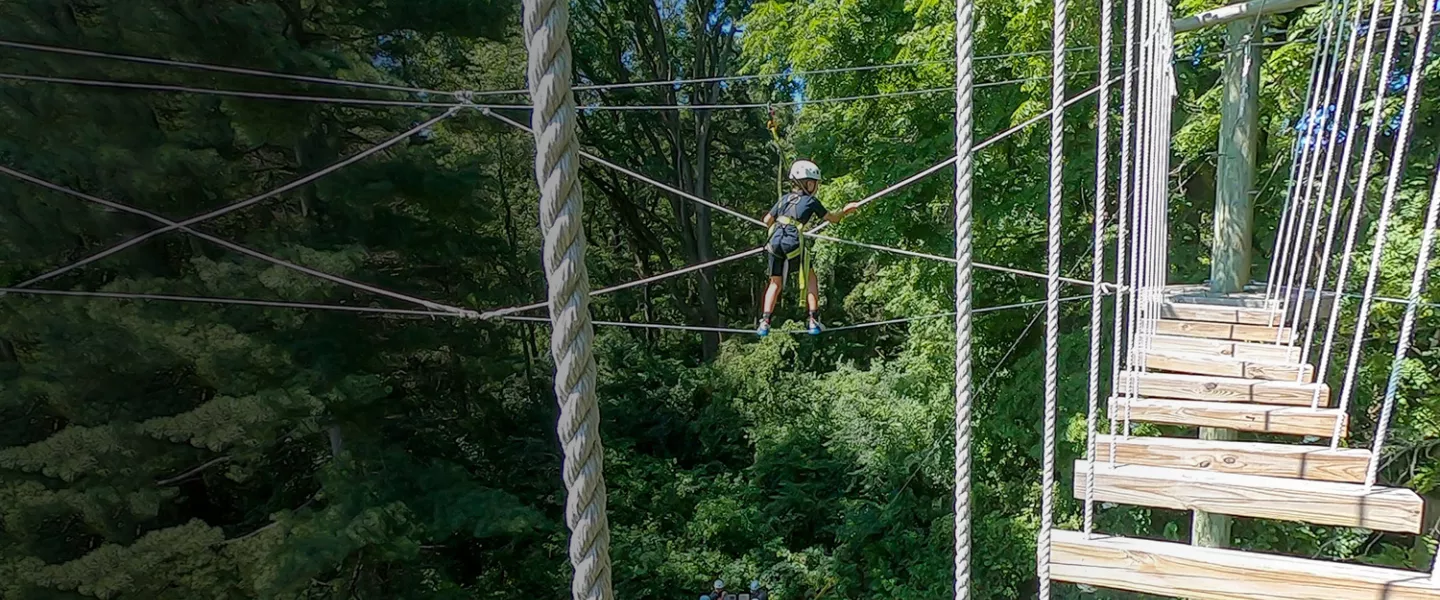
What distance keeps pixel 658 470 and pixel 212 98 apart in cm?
395

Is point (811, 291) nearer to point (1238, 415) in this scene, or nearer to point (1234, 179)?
point (1234, 179)

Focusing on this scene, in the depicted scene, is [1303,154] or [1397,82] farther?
[1397,82]

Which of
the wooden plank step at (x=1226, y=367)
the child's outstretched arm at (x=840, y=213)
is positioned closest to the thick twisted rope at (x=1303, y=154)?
the wooden plank step at (x=1226, y=367)

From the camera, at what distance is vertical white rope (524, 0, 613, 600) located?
0.51m

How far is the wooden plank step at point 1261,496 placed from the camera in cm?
113

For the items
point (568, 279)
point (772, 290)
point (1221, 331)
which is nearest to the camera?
point (568, 279)

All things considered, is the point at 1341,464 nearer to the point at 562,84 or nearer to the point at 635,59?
the point at 562,84

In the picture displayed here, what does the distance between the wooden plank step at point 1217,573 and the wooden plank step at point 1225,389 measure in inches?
24.1

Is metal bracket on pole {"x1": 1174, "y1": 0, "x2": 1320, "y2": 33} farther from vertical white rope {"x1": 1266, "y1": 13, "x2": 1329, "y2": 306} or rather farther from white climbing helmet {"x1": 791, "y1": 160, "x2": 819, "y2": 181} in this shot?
white climbing helmet {"x1": 791, "y1": 160, "x2": 819, "y2": 181}

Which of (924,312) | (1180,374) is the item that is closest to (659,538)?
(924,312)

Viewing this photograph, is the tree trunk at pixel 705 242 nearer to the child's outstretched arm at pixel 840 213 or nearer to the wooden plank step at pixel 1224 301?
the child's outstretched arm at pixel 840 213

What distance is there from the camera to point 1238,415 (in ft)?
5.20

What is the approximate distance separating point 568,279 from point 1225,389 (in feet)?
5.67

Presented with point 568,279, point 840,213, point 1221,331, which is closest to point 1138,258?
point 1221,331
